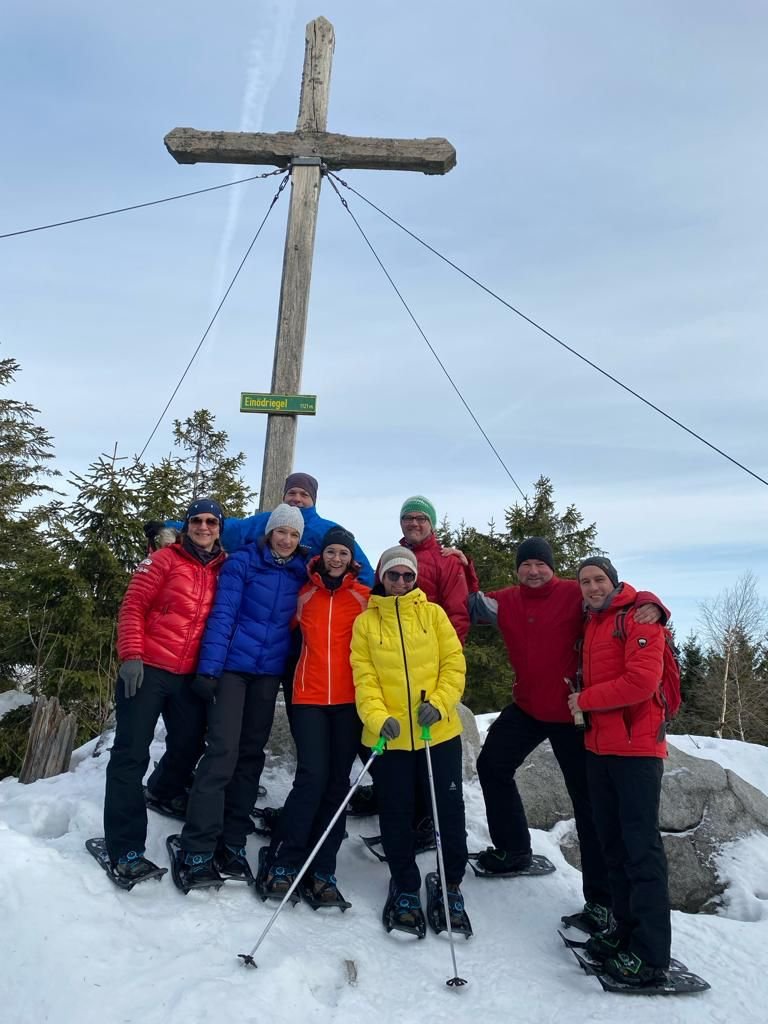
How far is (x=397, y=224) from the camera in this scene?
7449 millimetres

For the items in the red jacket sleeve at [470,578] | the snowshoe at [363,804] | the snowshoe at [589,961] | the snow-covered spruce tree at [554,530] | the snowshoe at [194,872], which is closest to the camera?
the snowshoe at [589,961]

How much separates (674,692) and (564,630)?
0.85m

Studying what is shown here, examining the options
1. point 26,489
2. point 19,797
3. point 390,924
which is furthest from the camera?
point 26,489

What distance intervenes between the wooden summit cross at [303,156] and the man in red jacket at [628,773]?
4010 millimetres

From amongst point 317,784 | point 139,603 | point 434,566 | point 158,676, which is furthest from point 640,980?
point 139,603

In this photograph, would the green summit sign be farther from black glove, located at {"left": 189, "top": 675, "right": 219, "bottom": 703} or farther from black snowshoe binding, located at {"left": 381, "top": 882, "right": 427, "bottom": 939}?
black snowshoe binding, located at {"left": 381, "top": 882, "right": 427, "bottom": 939}

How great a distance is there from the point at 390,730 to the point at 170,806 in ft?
6.56

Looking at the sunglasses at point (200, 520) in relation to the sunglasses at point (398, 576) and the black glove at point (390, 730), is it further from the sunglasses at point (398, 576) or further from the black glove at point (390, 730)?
the black glove at point (390, 730)

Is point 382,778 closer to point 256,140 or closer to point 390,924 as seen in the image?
point 390,924

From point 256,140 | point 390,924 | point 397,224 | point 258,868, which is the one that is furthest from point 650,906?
point 256,140

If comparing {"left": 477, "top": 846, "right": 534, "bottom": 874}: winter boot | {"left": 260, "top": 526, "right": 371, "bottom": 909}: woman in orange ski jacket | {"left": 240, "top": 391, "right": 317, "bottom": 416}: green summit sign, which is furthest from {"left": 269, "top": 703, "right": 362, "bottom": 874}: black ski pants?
{"left": 240, "top": 391, "right": 317, "bottom": 416}: green summit sign

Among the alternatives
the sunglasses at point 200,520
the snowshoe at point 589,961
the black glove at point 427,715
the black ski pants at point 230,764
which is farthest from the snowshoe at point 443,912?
the sunglasses at point 200,520

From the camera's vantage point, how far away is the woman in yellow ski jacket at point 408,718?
174 inches

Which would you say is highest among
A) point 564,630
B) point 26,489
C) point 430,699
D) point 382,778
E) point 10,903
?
point 26,489
